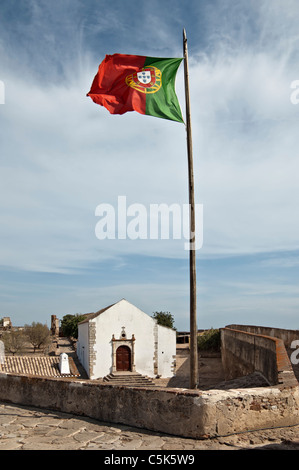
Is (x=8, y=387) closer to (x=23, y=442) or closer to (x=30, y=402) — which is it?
(x=30, y=402)

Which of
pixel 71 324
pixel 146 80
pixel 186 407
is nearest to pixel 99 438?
pixel 186 407

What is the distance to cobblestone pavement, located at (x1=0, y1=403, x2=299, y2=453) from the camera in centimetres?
468

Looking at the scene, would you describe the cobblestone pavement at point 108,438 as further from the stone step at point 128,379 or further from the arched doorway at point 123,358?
the arched doorway at point 123,358

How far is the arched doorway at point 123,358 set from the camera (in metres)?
32.1

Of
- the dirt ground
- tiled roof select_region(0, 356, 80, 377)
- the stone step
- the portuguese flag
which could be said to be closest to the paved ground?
the portuguese flag

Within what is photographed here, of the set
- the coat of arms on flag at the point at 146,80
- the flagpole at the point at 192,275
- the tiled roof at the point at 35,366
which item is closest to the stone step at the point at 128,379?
the tiled roof at the point at 35,366

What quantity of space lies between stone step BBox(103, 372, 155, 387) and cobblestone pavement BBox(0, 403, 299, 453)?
24.9 m

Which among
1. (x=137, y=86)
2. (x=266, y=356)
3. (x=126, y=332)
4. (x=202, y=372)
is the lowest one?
(x=202, y=372)

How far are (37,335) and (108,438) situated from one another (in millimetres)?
46976

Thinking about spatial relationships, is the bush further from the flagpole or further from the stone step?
the flagpole

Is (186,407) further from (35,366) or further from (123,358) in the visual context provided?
(123,358)

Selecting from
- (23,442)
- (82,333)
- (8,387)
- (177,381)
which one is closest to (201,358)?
(177,381)

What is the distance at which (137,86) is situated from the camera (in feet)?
27.7
